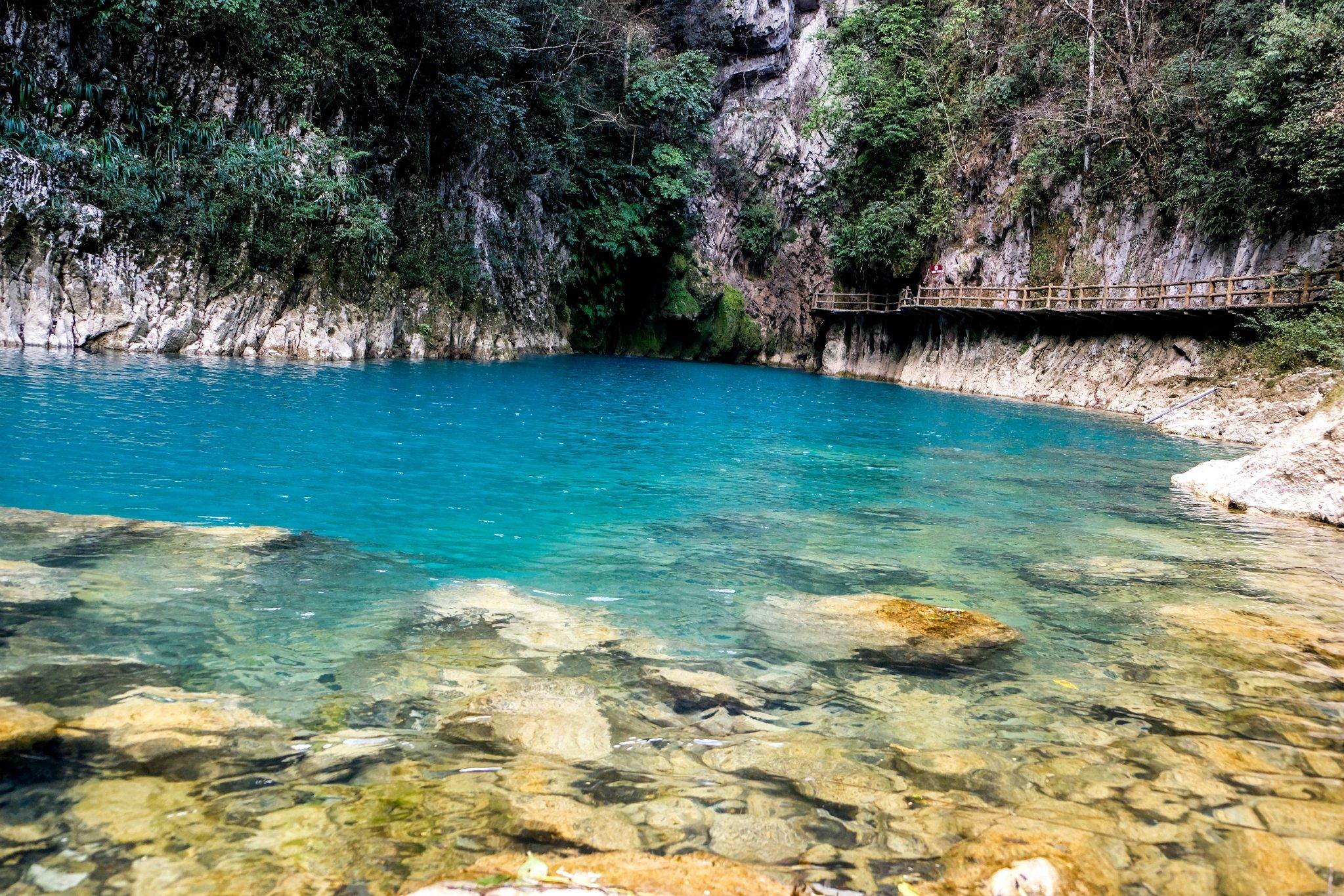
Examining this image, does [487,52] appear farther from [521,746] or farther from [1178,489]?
[521,746]

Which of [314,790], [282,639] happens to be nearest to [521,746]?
[314,790]

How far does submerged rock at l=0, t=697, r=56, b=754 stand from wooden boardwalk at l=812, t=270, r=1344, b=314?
23.4m

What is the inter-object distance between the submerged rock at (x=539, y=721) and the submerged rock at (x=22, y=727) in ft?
4.96

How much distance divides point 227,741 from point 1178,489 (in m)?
12.0

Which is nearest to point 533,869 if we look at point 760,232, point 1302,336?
point 1302,336

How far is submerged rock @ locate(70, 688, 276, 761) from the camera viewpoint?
328 centimetres

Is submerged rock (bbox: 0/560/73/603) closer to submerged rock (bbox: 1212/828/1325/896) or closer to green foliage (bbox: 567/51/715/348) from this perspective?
submerged rock (bbox: 1212/828/1325/896)

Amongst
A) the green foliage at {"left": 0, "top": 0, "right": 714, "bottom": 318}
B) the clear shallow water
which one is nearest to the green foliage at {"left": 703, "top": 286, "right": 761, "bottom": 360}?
the green foliage at {"left": 0, "top": 0, "right": 714, "bottom": 318}

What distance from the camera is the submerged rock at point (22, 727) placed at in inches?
123

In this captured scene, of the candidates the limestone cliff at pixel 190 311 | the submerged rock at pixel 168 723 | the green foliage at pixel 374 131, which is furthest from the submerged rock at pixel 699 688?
the green foliage at pixel 374 131

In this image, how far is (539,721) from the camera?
378 cm

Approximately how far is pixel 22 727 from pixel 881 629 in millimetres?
4298

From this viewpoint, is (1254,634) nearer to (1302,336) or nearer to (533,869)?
(533,869)

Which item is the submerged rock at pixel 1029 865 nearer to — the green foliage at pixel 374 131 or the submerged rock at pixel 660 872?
the submerged rock at pixel 660 872
